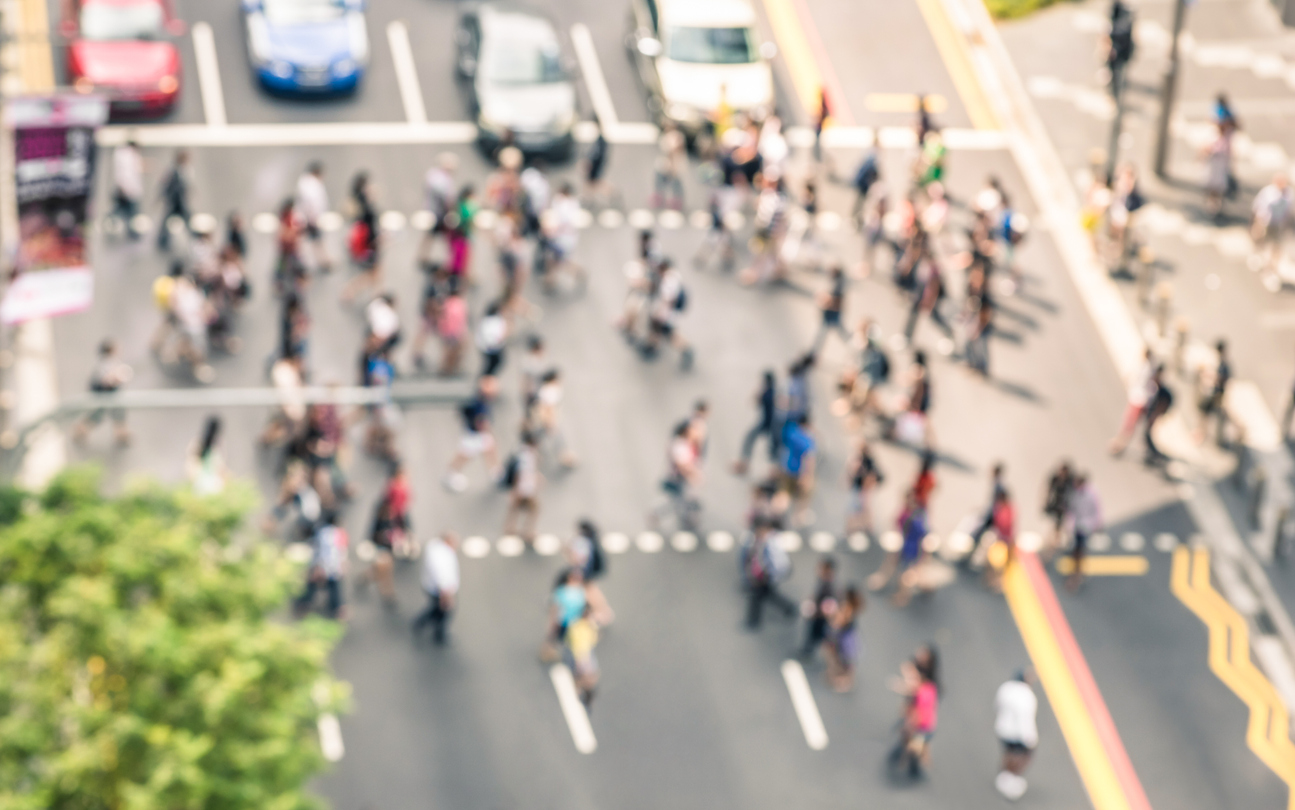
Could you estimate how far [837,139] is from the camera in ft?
110

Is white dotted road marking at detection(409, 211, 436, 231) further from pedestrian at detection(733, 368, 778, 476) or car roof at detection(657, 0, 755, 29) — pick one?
pedestrian at detection(733, 368, 778, 476)

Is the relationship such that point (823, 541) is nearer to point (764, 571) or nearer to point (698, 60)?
point (764, 571)

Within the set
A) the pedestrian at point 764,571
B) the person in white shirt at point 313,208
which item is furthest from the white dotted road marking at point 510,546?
the person in white shirt at point 313,208

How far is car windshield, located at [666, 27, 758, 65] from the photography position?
32844mm

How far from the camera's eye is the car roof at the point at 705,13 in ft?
109

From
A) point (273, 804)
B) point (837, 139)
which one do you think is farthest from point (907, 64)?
point (273, 804)

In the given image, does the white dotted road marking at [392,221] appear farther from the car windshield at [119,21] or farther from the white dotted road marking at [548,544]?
the white dotted road marking at [548,544]

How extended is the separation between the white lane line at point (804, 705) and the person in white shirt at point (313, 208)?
9.88 metres

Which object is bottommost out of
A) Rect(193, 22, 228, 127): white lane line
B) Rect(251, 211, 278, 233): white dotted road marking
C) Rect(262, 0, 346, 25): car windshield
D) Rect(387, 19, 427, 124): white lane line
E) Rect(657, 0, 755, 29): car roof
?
Rect(251, 211, 278, 233): white dotted road marking

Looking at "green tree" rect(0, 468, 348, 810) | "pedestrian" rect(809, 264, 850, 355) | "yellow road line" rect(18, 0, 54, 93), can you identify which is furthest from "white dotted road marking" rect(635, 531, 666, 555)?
"yellow road line" rect(18, 0, 54, 93)

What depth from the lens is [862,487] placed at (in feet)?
82.3

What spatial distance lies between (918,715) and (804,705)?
193cm

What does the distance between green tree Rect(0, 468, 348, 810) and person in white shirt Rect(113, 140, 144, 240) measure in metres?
11.9

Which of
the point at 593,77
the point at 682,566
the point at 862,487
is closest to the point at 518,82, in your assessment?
the point at 593,77
